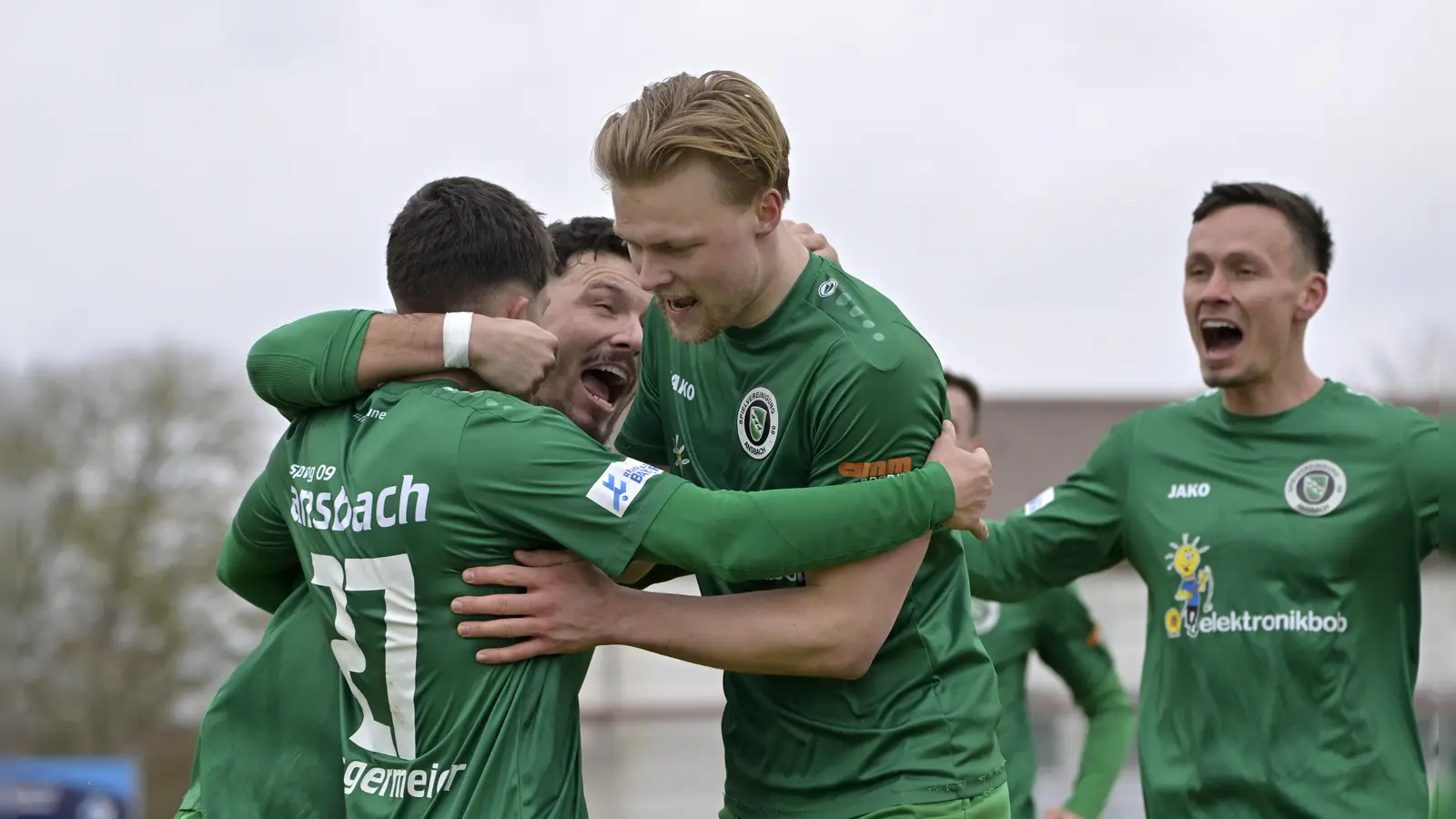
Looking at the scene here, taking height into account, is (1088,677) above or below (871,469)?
below

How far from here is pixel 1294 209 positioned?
5672 mm

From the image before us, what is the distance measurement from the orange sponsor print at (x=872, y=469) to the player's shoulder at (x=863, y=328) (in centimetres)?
23

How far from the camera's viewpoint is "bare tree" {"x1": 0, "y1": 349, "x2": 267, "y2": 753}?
19.7 metres

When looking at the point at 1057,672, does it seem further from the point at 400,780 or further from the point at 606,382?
the point at 400,780

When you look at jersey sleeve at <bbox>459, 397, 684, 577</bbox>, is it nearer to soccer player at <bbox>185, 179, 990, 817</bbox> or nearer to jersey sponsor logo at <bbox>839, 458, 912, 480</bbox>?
soccer player at <bbox>185, 179, 990, 817</bbox>

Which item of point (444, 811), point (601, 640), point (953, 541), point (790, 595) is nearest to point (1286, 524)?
point (953, 541)

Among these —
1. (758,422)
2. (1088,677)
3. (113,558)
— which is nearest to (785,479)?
(758,422)

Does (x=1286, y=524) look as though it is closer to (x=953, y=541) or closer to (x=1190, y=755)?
(x=1190, y=755)

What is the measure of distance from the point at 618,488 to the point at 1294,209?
3.34 m

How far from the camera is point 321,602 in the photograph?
377 cm

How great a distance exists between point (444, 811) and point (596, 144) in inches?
65.1

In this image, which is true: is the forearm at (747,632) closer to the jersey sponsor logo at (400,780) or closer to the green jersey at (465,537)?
the green jersey at (465,537)

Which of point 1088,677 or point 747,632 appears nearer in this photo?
point 747,632

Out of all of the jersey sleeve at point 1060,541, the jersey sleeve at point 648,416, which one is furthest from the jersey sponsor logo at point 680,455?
the jersey sleeve at point 1060,541
